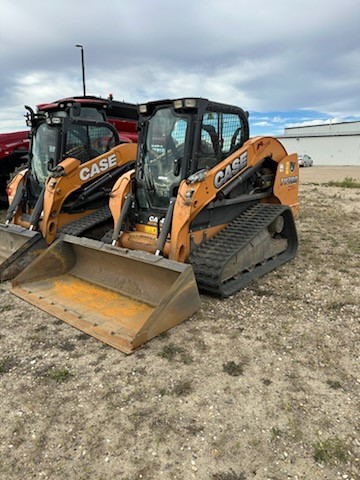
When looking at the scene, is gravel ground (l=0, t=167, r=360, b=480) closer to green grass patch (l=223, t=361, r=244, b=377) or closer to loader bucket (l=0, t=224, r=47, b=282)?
green grass patch (l=223, t=361, r=244, b=377)

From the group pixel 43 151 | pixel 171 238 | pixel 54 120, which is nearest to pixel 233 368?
pixel 171 238

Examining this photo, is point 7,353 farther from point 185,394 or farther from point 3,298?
point 185,394

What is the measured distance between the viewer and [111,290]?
4707mm

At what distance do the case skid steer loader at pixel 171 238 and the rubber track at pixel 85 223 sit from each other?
909 millimetres

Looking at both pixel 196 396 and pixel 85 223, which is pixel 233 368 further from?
pixel 85 223

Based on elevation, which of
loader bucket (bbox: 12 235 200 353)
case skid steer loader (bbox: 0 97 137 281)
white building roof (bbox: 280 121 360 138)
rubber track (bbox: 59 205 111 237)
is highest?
white building roof (bbox: 280 121 360 138)

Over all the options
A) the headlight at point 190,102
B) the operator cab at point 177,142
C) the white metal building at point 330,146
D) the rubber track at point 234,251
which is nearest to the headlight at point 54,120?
the operator cab at point 177,142

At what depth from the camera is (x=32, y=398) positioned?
117 inches

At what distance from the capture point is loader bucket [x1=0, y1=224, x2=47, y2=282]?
5.36 meters

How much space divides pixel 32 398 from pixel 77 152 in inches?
188

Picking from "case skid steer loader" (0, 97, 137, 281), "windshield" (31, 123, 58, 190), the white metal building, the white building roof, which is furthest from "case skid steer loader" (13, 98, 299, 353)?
the white building roof

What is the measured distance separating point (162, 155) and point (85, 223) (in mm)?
1995

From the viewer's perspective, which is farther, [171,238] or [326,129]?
[326,129]

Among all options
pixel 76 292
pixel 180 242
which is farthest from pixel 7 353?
pixel 180 242
